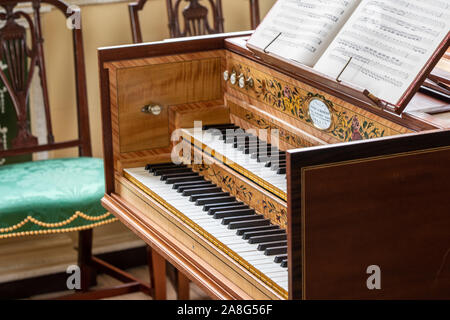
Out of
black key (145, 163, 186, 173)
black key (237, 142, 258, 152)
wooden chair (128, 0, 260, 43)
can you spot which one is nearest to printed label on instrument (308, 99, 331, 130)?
black key (237, 142, 258, 152)

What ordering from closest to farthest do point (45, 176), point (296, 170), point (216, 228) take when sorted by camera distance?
1. point (296, 170)
2. point (216, 228)
3. point (45, 176)

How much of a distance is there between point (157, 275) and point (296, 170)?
1.99 m

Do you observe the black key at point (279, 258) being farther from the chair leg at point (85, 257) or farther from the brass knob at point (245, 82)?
the chair leg at point (85, 257)

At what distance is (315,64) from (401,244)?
24.4 inches

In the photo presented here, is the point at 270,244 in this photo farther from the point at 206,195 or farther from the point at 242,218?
the point at 206,195

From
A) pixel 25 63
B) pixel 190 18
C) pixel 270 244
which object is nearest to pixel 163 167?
pixel 270 244

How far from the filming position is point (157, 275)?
11.9ft

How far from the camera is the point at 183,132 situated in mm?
2793

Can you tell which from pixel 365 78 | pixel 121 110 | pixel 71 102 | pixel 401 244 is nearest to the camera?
pixel 401 244

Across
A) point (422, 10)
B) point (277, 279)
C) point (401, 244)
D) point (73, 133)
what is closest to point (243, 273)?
point (277, 279)

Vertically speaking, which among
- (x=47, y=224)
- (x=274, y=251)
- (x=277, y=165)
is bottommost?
(x=47, y=224)

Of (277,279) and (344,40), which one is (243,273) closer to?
(277,279)

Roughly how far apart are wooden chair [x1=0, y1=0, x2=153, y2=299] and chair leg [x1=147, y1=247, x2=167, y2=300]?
61 millimetres

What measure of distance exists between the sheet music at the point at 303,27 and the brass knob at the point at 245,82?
173 mm
